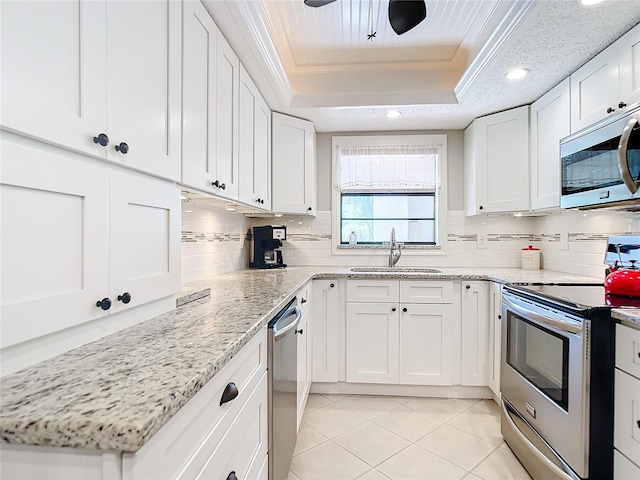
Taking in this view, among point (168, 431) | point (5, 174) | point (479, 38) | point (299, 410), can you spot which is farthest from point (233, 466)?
point (479, 38)

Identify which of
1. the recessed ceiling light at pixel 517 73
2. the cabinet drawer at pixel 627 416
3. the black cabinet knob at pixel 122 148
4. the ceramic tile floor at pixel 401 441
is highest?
the recessed ceiling light at pixel 517 73

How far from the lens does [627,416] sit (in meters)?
1.29

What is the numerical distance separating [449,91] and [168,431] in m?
2.67

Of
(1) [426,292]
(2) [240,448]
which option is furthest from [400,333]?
(2) [240,448]

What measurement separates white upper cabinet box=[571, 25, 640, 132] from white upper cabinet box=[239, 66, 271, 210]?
1962 mm

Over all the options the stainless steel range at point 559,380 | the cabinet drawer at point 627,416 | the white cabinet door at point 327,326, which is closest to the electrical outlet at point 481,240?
the stainless steel range at point 559,380

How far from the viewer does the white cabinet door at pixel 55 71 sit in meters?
0.65

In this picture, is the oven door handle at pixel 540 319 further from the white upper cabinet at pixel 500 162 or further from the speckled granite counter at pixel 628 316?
the white upper cabinet at pixel 500 162

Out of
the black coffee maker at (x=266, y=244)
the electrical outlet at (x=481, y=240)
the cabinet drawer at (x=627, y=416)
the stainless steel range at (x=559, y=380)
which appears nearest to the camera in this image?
the cabinet drawer at (x=627, y=416)

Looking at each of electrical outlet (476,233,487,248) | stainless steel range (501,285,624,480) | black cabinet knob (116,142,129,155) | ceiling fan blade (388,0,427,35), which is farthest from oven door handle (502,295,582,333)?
black cabinet knob (116,142,129,155)

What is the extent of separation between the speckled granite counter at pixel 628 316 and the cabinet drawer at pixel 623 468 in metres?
0.50

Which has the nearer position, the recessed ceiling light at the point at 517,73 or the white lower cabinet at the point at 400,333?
the recessed ceiling light at the point at 517,73

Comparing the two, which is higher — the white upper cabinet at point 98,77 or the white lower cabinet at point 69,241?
the white upper cabinet at point 98,77

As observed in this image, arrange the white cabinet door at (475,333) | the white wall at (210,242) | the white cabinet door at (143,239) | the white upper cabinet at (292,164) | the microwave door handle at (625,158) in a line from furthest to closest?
the white upper cabinet at (292,164) < the white cabinet door at (475,333) < the white wall at (210,242) < the microwave door handle at (625,158) < the white cabinet door at (143,239)
